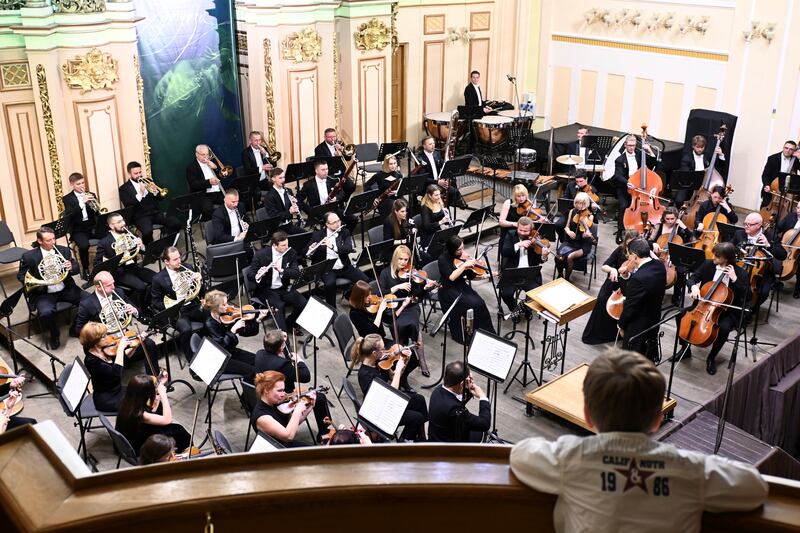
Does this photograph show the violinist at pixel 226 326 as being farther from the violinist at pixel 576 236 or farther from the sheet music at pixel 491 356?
the violinist at pixel 576 236

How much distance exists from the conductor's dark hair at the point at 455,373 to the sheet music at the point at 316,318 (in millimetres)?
1707

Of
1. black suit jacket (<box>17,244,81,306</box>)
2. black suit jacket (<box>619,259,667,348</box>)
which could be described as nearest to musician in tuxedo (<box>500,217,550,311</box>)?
black suit jacket (<box>619,259,667,348</box>)

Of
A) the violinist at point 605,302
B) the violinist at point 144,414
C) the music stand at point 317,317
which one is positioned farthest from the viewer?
the violinist at point 605,302

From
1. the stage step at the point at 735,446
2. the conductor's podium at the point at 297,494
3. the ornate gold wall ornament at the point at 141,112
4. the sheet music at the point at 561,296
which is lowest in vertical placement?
the stage step at the point at 735,446

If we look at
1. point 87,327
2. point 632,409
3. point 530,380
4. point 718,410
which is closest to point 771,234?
point 718,410

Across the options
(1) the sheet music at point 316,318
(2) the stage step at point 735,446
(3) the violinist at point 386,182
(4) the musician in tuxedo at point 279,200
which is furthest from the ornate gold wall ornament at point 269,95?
(2) the stage step at point 735,446

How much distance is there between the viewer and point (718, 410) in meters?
7.86

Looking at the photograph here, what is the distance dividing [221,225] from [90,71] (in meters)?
2.41

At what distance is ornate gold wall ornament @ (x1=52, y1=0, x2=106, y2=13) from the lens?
9320mm

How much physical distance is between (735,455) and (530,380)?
6.78 feet

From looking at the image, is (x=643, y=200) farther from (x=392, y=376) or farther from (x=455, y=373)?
(x=455, y=373)

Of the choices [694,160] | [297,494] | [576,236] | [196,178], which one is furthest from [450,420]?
[694,160]

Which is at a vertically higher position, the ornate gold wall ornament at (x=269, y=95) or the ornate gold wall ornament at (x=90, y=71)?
the ornate gold wall ornament at (x=90, y=71)

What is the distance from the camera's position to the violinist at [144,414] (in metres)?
5.95
